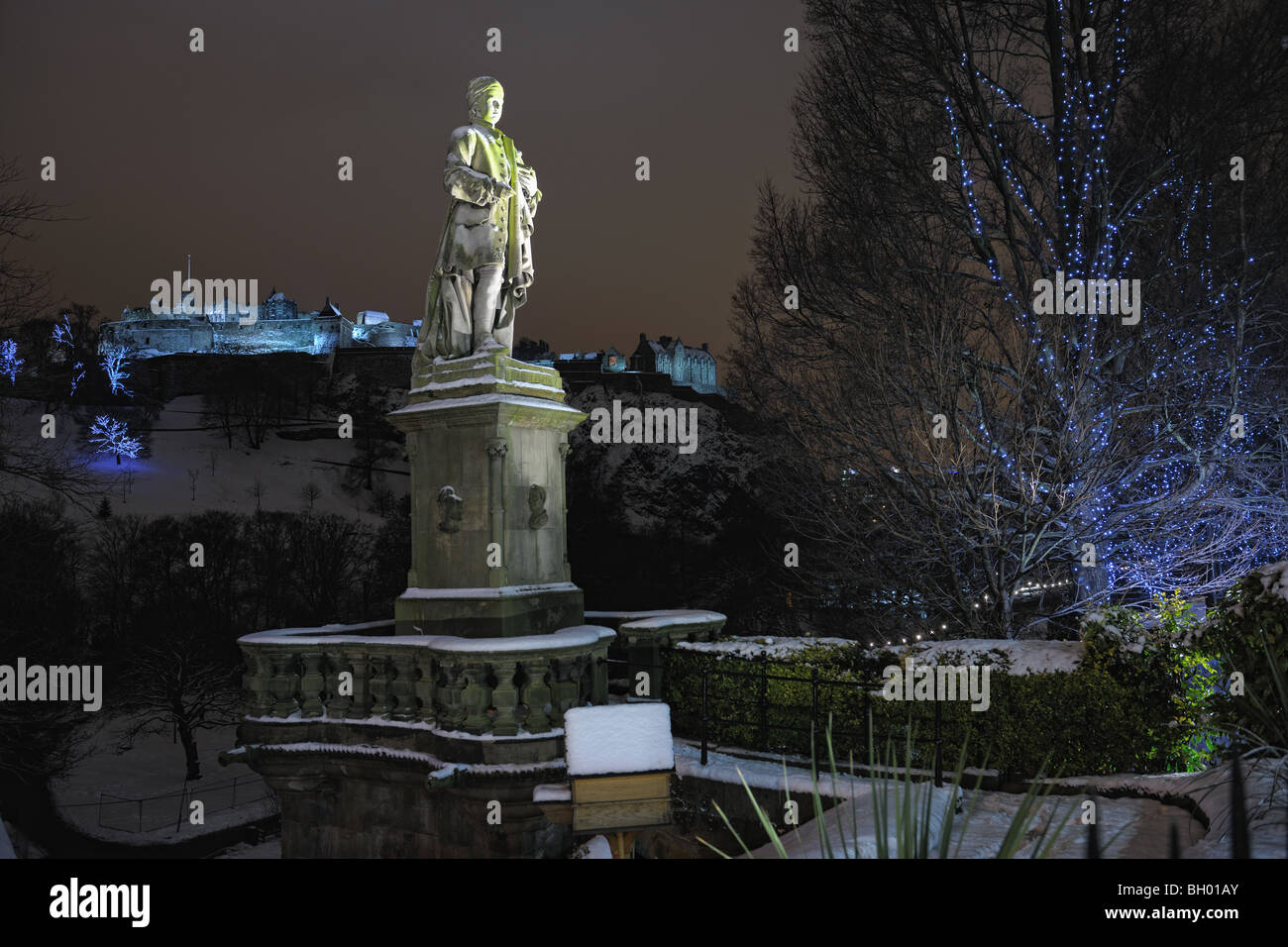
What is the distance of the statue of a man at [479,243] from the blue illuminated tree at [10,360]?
7804 millimetres

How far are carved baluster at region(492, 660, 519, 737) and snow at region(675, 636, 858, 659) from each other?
2701 millimetres

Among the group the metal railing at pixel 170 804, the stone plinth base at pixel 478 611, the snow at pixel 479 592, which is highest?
the snow at pixel 479 592

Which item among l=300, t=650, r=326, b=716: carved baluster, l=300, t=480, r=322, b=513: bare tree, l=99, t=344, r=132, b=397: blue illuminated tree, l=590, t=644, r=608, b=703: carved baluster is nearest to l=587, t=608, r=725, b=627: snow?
l=590, t=644, r=608, b=703: carved baluster

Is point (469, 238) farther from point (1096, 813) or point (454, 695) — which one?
point (1096, 813)

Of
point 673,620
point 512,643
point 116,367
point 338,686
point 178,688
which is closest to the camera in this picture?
point 512,643

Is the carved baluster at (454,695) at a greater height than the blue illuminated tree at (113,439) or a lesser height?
lesser

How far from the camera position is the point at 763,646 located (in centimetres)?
1037

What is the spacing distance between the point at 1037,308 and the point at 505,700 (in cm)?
994

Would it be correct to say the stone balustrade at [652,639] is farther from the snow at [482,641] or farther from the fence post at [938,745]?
the fence post at [938,745]

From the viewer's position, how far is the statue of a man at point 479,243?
9.90 m

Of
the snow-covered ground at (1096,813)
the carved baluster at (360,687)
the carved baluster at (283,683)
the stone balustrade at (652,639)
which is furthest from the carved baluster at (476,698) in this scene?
the stone balustrade at (652,639)

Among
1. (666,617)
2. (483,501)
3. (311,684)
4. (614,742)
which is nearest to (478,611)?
(483,501)
